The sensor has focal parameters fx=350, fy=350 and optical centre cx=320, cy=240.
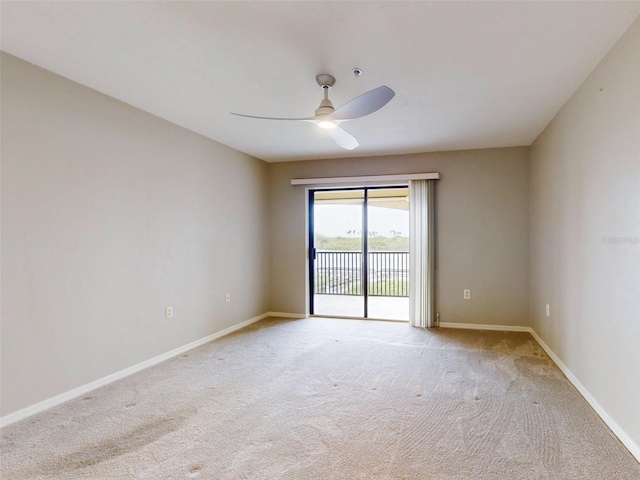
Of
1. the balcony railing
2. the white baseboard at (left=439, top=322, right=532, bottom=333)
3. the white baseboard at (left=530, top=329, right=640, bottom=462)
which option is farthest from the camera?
the balcony railing

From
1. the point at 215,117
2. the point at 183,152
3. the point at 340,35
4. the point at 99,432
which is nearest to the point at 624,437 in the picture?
the point at 340,35

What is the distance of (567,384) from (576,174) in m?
1.63

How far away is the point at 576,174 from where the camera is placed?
107 inches

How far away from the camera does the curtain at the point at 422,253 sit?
4.56 meters

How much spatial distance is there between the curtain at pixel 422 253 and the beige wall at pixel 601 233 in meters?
1.38

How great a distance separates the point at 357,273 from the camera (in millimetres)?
5836

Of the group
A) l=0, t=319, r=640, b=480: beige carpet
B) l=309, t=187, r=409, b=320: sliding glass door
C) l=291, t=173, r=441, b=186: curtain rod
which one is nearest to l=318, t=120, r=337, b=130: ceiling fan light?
l=0, t=319, r=640, b=480: beige carpet

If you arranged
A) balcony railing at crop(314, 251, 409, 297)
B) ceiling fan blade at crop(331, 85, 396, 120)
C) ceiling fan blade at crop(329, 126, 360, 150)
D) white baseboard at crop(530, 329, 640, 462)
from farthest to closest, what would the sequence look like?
balcony railing at crop(314, 251, 409, 297)
ceiling fan blade at crop(329, 126, 360, 150)
ceiling fan blade at crop(331, 85, 396, 120)
white baseboard at crop(530, 329, 640, 462)

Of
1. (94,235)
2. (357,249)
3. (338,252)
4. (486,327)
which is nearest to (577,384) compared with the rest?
(486,327)

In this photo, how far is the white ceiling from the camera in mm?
1767

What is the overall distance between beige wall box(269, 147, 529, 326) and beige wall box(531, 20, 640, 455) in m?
0.90

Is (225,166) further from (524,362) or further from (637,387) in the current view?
(637,387)

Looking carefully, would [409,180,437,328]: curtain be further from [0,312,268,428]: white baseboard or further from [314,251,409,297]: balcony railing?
[0,312,268,428]: white baseboard

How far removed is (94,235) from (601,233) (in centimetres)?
361
